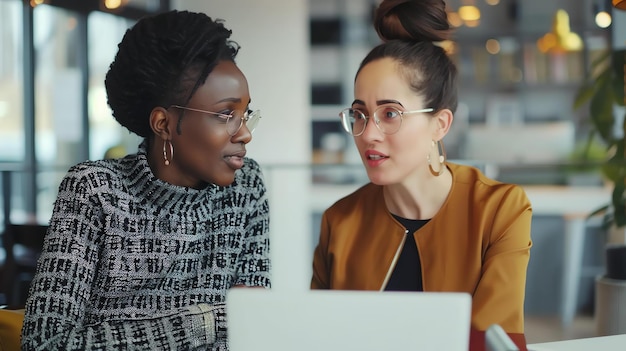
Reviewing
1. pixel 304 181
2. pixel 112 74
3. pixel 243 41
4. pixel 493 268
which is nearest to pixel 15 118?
pixel 243 41

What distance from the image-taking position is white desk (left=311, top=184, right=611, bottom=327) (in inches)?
181

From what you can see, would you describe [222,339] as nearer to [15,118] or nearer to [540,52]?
[15,118]

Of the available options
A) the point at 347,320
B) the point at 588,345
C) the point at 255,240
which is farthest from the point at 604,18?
the point at 347,320

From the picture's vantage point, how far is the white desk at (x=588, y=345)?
1.52m

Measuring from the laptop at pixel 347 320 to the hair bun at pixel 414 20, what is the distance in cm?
121

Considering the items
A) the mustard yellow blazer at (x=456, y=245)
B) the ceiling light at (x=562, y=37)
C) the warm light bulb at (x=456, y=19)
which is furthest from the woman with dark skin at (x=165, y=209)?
the ceiling light at (x=562, y=37)

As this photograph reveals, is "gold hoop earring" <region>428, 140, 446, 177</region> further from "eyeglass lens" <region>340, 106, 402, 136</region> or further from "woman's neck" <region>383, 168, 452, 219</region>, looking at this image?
"eyeglass lens" <region>340, 106, 402, 136</region>

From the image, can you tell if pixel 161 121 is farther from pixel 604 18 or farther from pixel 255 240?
pixel 604 18

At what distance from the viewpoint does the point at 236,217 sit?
6.61 ft

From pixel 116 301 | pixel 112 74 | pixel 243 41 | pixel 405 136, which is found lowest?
pixel 116 301

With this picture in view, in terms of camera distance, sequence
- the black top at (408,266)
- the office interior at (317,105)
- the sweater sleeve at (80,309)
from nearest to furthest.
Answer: the sweater sleeve at (80,309) < the black top at (408,266) < the office interior at (317,105)

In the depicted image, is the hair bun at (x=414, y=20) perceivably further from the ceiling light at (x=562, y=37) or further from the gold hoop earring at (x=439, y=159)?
the ceiling light at (x=562, y=37)

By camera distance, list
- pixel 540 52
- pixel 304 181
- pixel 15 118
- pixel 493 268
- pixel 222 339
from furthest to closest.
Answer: pixel 540 52 < pixel 15 118 < pixel 304 181 < pixel 493 268 < pixel 222 339

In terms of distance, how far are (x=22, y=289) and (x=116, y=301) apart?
2.53 m
